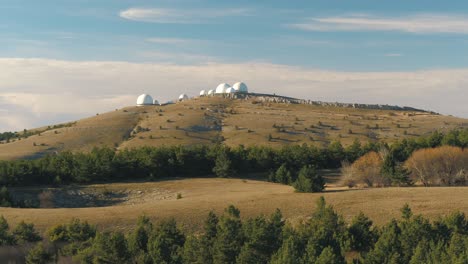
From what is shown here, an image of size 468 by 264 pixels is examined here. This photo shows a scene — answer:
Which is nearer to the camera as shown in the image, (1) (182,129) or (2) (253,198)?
(2) (253,198)

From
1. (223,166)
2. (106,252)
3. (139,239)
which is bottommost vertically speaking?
(106,252)

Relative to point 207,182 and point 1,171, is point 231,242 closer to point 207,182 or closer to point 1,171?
point 207,182

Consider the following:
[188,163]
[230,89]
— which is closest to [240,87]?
[230,89]

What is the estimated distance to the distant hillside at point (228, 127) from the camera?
100750mm

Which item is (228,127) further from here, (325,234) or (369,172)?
(325,234)

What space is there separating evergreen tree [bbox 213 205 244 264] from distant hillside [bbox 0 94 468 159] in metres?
62.6

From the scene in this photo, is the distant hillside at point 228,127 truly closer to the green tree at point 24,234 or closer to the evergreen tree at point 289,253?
the green tree at point 24,234

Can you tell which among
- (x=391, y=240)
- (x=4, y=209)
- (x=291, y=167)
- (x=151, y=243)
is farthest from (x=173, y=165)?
(x=391, y=240)

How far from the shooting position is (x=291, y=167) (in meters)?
73.1

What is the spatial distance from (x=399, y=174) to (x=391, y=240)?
98.1 feet

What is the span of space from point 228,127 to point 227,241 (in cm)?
8018

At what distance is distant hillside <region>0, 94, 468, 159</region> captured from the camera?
101 m

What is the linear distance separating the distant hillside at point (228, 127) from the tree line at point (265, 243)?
60.3 meters

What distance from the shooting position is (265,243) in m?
32.1
